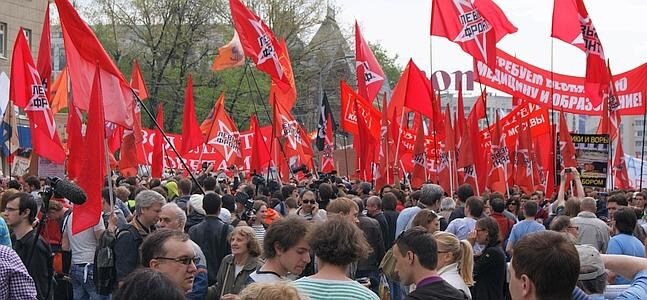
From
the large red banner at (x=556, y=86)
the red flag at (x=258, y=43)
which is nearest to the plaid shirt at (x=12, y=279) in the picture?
the red flag at (x=258, y=43)

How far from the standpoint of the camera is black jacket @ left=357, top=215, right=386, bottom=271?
36.7ft

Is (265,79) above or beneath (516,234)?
above

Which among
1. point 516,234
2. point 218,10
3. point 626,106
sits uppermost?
point 218,10

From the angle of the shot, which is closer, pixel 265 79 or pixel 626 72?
pixel 626 72

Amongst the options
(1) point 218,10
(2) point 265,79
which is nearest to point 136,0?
(1) point 218,10

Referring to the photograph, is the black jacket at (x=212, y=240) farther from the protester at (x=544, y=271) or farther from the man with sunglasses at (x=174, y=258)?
the protester at (x=544, y=271)

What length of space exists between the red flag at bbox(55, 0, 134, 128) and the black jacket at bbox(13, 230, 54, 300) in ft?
9.61

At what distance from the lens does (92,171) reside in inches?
359

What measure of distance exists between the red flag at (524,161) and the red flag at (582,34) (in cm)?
418

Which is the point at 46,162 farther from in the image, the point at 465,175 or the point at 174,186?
the point at 465,175

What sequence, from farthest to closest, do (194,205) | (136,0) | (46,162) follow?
(136,0)
(46,162)
(194,205)

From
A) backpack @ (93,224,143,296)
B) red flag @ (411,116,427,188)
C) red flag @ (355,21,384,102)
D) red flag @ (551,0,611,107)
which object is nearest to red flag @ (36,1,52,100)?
red flag @ (355,21,384,102)

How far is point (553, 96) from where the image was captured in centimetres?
2169

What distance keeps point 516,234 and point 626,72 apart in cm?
1229
